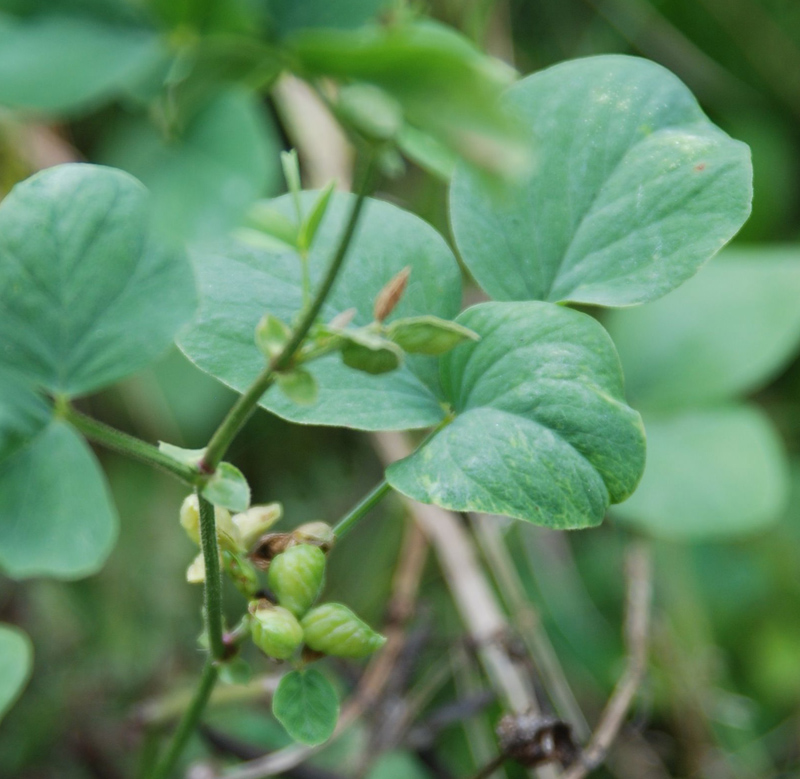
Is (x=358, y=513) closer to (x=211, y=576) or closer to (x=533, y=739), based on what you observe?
(x=211, y=576)

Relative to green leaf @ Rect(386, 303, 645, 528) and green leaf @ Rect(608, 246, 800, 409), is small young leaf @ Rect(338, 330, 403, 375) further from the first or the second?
green leaf @ Rect(608, 246, 800, 409)

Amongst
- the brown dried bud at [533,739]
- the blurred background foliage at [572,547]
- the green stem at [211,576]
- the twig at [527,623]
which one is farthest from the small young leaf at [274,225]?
the twig at [527,623]

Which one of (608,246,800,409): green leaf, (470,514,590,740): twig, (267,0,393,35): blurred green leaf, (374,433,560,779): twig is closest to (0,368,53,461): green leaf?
(267,0,393,35): blurred green leaf

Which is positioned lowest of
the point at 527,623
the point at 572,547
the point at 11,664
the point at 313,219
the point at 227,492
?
the point at 572,547

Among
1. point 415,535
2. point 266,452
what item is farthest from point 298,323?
point 266,452

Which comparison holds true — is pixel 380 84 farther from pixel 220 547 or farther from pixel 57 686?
pixel 57 686

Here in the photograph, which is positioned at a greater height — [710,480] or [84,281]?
[84,281]

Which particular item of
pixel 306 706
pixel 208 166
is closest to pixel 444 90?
pixel 208 166
